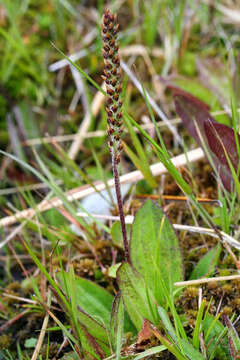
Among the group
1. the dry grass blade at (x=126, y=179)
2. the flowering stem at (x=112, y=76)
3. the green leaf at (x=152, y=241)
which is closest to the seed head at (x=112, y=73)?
the flowering stem at (x=112, y=76)

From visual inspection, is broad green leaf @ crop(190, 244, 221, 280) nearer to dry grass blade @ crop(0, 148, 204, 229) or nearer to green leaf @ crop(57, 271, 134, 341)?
green leaf @ crop(57, 271, 134, 341)

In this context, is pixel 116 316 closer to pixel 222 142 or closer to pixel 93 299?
pixel 93 299

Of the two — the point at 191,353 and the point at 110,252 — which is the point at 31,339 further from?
the point at 191,353

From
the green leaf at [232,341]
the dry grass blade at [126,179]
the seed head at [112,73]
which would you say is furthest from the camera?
the dry grass blade at [126,179]

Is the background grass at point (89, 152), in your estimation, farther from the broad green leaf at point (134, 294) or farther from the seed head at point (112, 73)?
the seed head at point (112, 73)

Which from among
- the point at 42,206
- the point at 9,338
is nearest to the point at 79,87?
the point at 42,206

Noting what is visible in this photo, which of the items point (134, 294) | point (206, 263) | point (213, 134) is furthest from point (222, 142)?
point (134, 294)
